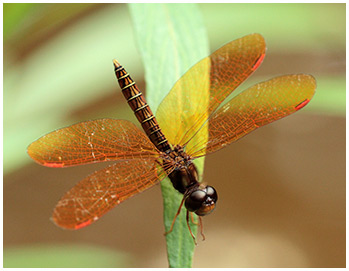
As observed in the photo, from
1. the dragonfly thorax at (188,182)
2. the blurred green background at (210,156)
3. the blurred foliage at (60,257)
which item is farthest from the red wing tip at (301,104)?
the blurred foliage at (60,257)

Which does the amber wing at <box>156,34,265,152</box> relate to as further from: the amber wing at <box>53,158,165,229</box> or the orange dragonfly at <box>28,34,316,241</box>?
the amber wing at <box>53,158,165,229</box>

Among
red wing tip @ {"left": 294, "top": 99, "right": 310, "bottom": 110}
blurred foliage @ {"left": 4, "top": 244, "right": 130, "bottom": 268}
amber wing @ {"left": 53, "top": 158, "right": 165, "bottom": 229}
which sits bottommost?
blurred foliage @ {"left": 4, "top": 244, "right": 130, "bottom": 268}

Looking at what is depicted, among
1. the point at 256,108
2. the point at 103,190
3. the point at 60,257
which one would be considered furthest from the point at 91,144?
the point at 60,257

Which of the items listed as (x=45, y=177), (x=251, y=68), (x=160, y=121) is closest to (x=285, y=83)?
(x=251, y=68)

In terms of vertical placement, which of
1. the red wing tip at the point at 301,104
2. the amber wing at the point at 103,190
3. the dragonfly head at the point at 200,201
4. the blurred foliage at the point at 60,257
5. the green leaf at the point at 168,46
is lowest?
the blurred foliage at the point at 60,257

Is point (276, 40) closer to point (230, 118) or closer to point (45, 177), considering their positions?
point (230, 118)

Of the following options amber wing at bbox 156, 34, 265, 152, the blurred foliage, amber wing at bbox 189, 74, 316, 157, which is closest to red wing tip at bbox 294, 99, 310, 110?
amber wing at bbox 189, 74, 316, 157

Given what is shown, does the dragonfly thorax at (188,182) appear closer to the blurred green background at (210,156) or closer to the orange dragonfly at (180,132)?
the orange dragonfly at (180,132)
